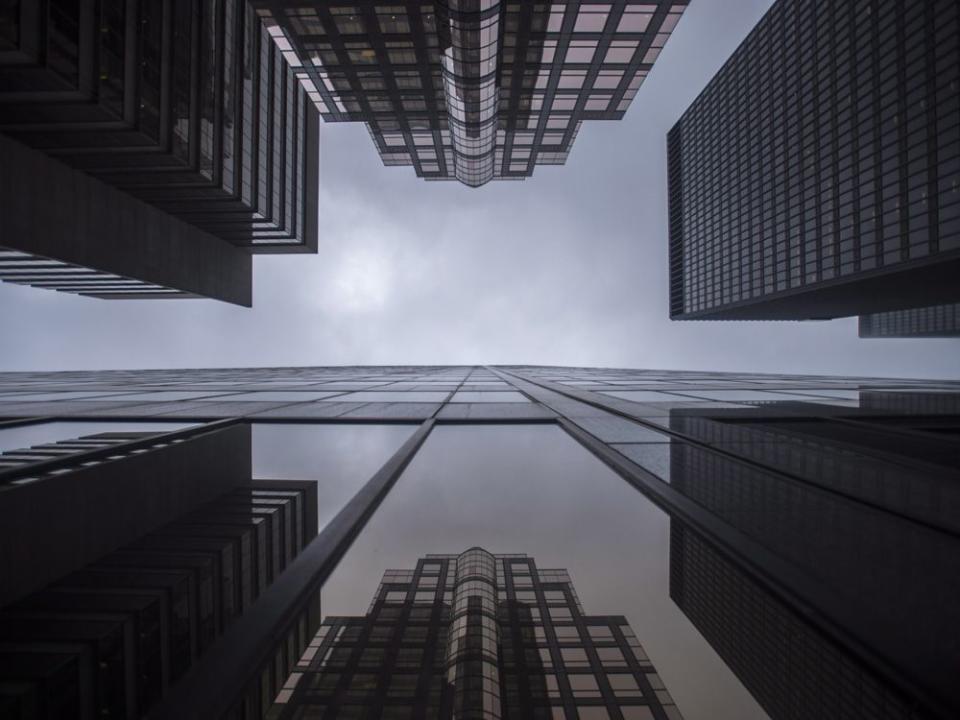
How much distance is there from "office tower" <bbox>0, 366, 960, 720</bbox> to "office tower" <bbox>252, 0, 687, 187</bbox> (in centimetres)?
3738

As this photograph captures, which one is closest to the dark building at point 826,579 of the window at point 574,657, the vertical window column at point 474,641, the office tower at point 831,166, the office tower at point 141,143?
the window at point 574,657

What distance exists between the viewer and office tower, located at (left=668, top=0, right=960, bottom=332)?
50781 mm

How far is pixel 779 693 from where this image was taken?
3.27 metres

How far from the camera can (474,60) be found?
1634 inches

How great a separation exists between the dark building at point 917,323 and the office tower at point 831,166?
1882 inches

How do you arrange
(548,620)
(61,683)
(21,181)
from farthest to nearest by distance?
1. (21,181)
2. (548,620)
3. (61,683)

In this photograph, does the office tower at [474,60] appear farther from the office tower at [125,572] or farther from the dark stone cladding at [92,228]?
the office tower at [125,572]

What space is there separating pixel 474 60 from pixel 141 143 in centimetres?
2827

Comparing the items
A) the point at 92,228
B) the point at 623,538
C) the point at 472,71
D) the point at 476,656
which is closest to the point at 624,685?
the point at 476,656

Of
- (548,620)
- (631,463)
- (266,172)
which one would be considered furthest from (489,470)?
(266,172)

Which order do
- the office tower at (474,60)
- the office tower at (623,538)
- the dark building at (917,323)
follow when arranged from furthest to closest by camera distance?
1. the dark building at (917,323)
2. the office tower at (474,60)
3. the office tower at (623,538)

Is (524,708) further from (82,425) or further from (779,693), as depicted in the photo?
(82,425)

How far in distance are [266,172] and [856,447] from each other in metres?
42.8

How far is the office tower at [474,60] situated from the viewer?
4162 cm
